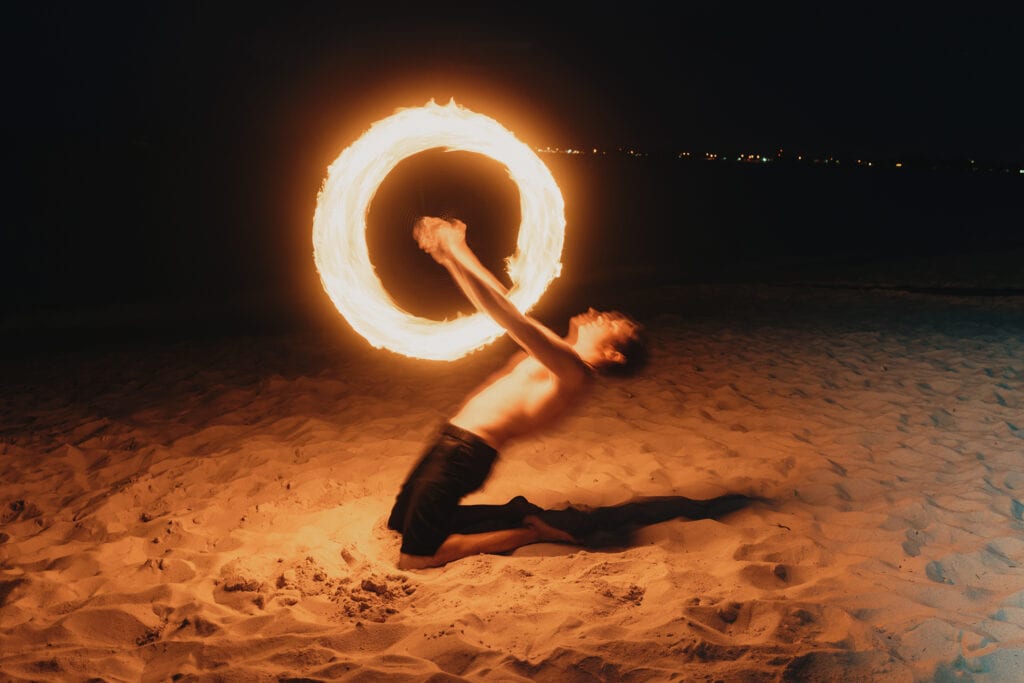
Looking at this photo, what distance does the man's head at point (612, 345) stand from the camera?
4.02m

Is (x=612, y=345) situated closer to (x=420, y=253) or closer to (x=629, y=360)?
(x=629, y=360)

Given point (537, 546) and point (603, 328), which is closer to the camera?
point (537, 546)

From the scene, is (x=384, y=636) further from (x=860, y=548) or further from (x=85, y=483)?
(x=85, y=483)

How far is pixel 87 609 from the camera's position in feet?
11.1

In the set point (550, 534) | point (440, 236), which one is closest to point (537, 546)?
point (550, 534)

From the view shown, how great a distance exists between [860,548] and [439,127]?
350 centimetres

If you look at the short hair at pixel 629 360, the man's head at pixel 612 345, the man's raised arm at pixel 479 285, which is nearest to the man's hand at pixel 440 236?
the man's raised arm at pixel 479 285

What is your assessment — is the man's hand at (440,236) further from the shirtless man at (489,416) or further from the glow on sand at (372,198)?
the glow on sand at (372,198)

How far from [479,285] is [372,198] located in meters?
1.47

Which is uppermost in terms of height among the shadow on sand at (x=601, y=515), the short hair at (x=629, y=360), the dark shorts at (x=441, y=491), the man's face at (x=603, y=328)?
the man's face at (x=603, y=328)

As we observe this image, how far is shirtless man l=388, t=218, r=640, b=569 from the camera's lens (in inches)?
143

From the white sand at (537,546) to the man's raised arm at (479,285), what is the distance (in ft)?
3.79

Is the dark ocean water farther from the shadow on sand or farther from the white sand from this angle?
the white sand

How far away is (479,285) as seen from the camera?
3.57 m
